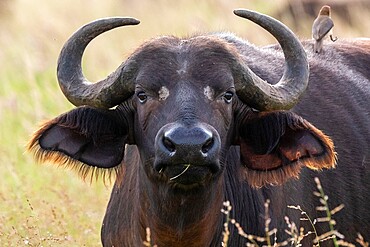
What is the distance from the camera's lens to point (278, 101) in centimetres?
717

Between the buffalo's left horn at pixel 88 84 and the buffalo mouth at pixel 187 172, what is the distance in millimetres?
698

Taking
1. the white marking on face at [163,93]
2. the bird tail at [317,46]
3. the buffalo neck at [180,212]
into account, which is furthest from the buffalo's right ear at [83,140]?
the bird tail at [317,46]

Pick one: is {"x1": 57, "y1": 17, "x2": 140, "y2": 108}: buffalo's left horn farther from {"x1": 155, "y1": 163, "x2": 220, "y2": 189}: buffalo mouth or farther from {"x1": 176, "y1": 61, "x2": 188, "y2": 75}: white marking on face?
{"x1": 155, "y1": 163, "x2": 220, "y2": 189}: buffalo mouth

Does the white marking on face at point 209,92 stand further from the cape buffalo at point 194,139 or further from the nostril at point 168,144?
the nostril at point 168,144

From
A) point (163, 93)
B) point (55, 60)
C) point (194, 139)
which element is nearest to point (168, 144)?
point (194, 139)

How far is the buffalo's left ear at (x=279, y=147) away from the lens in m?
7.32

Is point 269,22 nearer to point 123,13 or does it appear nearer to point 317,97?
point 317,97

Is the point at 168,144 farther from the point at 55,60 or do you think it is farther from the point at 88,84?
the point at 55,60

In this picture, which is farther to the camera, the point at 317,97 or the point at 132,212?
the point at 317,97

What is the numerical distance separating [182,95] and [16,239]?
2545 mm

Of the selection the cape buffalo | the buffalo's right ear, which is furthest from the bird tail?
the buffalo's right ear

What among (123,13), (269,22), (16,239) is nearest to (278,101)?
(269,22)

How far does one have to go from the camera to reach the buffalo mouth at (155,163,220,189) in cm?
646

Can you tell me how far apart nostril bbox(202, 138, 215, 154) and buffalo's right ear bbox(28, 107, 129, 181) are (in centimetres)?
108
